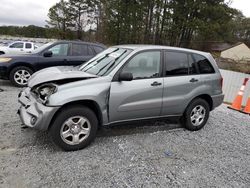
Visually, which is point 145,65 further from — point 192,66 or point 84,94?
point 84,94

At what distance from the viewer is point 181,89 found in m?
4.46

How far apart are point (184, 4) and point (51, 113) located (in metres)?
28.1

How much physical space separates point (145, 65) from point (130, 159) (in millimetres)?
1658

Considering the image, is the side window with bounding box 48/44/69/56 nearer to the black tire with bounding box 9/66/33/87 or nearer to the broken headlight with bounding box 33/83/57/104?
the black tire with bounding box 9/66/33/87

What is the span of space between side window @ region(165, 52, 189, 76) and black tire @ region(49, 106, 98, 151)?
169 centimetres

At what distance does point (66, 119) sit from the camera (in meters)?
3.44

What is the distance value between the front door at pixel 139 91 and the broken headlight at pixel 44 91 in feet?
2.97

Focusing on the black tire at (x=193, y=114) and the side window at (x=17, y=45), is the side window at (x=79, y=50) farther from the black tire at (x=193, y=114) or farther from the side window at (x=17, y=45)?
the side window at (x=17, y=45)

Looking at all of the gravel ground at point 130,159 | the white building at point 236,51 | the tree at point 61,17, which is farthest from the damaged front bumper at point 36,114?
the white building at point 236,51

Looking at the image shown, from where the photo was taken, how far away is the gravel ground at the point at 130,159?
2.96 m

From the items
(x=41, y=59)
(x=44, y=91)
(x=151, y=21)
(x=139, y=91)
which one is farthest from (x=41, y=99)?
(x=151, y=21)

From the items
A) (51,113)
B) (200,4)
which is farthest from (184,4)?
(51,113)

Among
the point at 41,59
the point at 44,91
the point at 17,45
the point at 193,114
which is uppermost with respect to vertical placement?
the point at 17,45

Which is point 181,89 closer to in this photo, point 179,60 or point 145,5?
point 179,60
